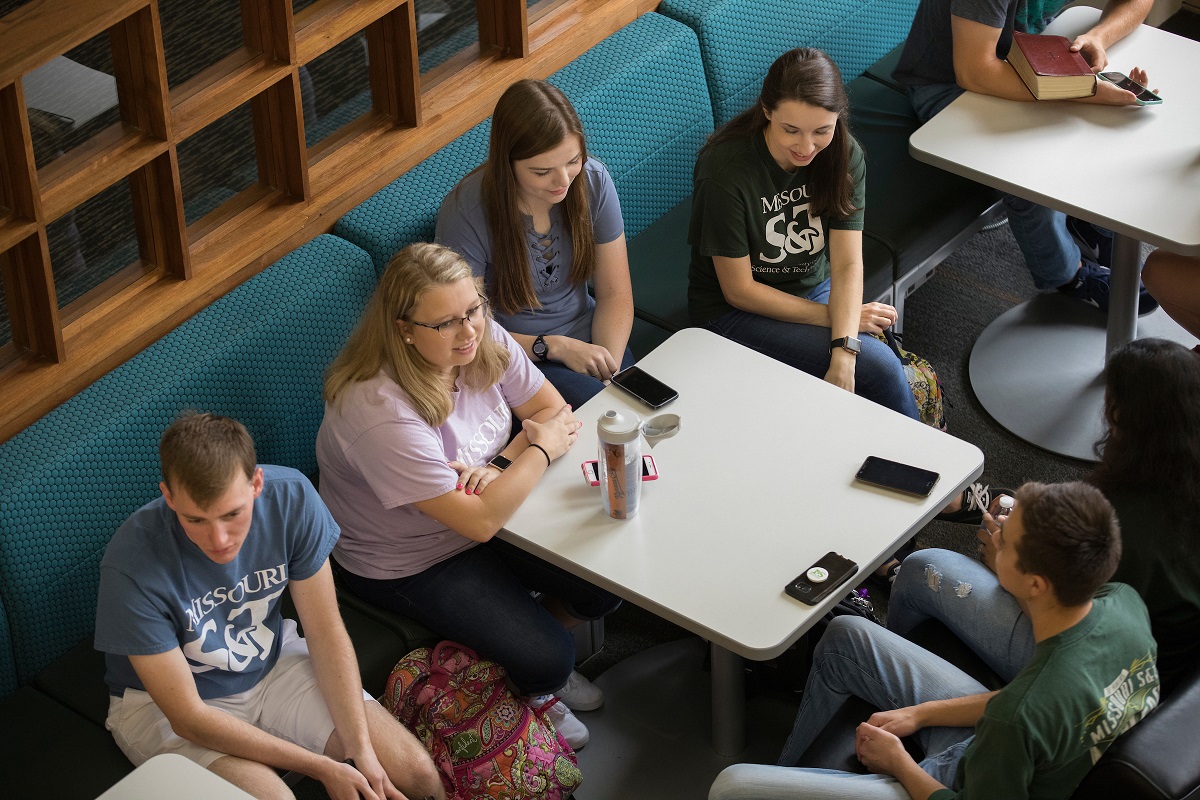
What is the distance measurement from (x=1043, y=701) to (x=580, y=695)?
1.20m

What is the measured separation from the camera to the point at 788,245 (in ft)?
10.5

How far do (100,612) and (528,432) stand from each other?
0.85 metres

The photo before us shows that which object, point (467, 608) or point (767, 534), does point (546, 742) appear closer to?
point (467, 608)

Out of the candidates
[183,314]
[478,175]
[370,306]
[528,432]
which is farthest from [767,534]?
[183,314]

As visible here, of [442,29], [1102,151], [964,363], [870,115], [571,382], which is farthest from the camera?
[870,115]

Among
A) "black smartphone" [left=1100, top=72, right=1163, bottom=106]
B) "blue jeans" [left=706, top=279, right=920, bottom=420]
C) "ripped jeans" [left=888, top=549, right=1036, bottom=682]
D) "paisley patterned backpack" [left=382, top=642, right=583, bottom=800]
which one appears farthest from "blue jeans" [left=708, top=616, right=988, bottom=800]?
"black smartphone" [left=1100, top=72, right=1163, bottom=106]

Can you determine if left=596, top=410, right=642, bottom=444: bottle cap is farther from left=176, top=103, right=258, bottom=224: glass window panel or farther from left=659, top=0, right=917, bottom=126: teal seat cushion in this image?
left=659, top=0, right=917, bottom=126: teal seat cushion

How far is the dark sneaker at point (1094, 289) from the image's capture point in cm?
391

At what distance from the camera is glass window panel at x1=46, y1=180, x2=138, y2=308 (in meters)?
2.77

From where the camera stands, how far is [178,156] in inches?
114

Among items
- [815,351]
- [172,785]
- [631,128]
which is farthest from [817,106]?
[172,785]

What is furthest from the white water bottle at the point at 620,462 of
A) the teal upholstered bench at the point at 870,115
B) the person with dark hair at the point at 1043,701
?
the teal upholstered bench at the point at 870,115

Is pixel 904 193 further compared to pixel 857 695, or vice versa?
pixel 904 193

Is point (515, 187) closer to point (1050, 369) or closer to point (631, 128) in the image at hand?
point (631, 128)
